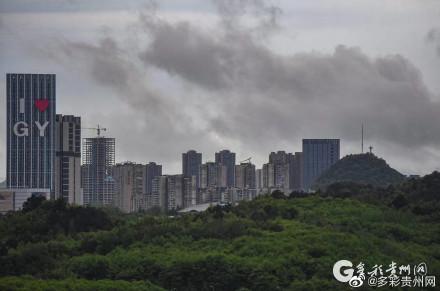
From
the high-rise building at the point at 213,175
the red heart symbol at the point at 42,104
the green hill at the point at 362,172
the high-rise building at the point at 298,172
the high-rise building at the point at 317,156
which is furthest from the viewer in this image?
the high-rise building at the point at 317,156

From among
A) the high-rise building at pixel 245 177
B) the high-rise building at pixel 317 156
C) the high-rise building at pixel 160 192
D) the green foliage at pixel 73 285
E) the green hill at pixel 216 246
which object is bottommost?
the green foliage at pixel 73 285

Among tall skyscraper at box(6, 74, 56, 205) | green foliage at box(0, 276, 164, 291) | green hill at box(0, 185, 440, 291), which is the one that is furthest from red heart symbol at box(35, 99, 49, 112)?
green foliage at box(0, 276, 164, 291)

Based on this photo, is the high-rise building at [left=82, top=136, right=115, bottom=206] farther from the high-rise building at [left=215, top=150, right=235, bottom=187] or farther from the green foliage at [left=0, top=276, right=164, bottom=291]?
the green foliage at [left=0, top=276, right=164, bottom=291]

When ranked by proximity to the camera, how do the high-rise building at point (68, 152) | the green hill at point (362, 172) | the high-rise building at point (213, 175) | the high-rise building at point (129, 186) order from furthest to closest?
the high-rise building at point (213, 175)
the high-rise building at point (129, 186)
the high-rise building at point (68, 152)
the green hill at point (362, 172)

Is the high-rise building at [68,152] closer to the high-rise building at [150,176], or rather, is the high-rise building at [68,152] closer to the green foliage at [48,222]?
the high-rise building at [150,176]

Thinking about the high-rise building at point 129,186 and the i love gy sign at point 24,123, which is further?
the i love gy sign at point 24,123

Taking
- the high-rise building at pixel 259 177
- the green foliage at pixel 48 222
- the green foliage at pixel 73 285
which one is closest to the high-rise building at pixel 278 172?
the high-rise building at pixel 259 177
